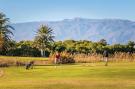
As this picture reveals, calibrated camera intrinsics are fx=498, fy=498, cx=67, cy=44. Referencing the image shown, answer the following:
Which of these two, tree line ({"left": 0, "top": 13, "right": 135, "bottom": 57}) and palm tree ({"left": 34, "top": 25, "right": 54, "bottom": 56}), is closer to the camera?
tree line ({"left": 0, "top": 13, "right": 135, "bottom": 57})

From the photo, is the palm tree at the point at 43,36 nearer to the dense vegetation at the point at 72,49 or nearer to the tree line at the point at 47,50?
the tree line at the point at 47,50

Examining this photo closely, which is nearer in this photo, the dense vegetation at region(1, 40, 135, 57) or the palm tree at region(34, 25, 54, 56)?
the dense vegetation at region(1, 40, 135, 57)

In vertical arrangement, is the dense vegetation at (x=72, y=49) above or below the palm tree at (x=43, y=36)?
below

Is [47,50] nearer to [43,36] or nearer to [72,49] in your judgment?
[72,49]

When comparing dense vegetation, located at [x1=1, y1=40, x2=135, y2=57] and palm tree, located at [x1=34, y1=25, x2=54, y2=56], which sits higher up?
palm tree, located at [x1=34, y1=25, x2=54, y2=56]

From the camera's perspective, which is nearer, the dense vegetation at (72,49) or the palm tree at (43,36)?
the dense vegetation at (72,49)

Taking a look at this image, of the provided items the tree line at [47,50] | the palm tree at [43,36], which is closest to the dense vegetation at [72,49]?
the tree line at [47,50]

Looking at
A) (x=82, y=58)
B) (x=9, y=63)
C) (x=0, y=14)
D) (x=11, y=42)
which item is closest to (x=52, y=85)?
(x=9, y=63)

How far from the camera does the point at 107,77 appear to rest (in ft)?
122

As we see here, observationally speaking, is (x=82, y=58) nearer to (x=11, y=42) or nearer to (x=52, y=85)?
(x=52, y=85)

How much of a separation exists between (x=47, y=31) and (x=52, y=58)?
128395 millimetres

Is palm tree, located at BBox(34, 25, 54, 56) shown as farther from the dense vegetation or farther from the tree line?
the dense vegetation

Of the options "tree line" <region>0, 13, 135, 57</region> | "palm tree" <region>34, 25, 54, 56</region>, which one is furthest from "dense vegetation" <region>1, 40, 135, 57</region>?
"palm tree" <region>34, 25, 54, 56</region>

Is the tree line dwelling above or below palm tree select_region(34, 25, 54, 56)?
below
